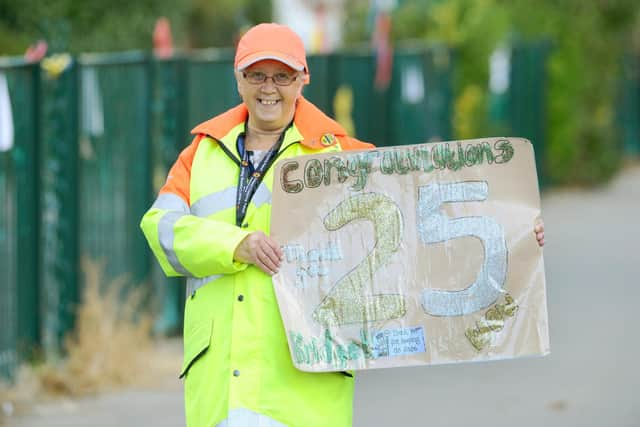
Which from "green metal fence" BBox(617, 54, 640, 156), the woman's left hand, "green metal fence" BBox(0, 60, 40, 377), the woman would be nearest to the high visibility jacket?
the woman

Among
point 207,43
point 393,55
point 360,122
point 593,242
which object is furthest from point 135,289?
point 207,43

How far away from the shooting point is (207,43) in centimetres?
2328

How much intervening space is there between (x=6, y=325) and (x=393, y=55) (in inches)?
232

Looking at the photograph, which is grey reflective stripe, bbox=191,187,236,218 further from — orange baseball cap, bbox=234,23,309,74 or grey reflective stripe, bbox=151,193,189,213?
orange baseball cap, bbox=234,23,309,74

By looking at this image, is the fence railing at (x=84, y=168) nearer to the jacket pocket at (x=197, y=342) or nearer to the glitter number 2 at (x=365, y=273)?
the jacket pocket at (x=197, y=342)

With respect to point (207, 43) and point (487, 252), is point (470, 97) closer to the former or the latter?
point (207, 43)

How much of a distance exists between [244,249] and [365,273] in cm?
39

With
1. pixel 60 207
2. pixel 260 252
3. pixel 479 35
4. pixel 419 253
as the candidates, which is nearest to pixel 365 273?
pixel 419 253

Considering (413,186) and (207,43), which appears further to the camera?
(207,43)

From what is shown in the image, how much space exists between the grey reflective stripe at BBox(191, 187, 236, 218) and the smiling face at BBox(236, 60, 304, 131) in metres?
0.24

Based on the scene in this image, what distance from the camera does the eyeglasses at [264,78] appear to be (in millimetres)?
4234

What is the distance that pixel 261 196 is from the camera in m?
4.27

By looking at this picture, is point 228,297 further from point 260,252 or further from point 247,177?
point 247,177

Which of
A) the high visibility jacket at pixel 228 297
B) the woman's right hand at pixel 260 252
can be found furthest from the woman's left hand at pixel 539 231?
the woman's right hand at pixel 260 252
